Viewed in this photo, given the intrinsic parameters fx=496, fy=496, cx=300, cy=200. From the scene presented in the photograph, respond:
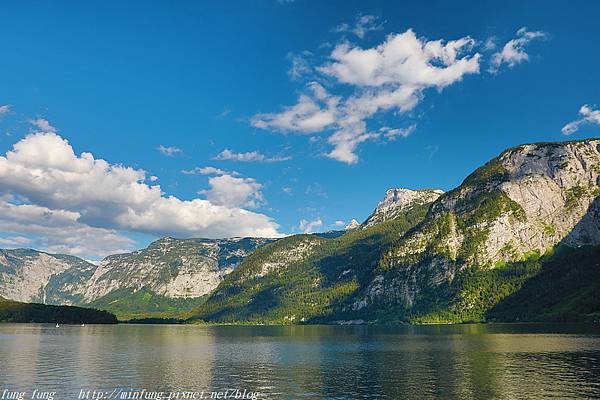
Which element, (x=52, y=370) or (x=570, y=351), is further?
(x=570, y=351)

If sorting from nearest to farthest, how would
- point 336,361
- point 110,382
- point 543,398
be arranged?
point 543,398 → point 110,382 → point 336,361

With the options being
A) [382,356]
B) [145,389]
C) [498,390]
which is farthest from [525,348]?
[145,389]

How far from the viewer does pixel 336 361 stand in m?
114

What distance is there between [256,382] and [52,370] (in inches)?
1746

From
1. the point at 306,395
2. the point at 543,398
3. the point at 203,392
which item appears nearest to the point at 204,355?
the point at 203,392

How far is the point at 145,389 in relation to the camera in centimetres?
7662

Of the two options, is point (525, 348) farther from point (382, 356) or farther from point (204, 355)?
point (204, 355)

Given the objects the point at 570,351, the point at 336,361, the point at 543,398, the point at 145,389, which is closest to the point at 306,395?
the point at 145,389

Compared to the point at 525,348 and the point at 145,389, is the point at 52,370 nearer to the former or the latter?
the point at 145,389

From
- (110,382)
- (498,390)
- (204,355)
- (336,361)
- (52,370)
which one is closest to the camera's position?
(498,390)

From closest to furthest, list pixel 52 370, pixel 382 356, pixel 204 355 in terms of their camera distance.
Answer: pixel 52 370 < pixel 382 356 < pixel 204 355

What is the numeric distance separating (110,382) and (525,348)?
363 ft

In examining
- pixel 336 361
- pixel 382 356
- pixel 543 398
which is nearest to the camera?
pixel 543 398

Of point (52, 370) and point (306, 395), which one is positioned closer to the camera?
point (306, 395)
